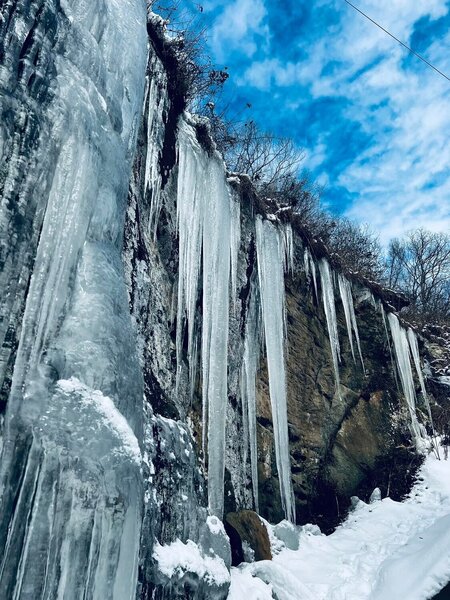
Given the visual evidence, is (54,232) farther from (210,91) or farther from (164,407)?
(210,91)

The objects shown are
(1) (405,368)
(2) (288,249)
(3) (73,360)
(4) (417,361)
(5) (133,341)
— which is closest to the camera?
(3) (73,360)

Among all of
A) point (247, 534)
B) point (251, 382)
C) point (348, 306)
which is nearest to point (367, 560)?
point (247, 534)

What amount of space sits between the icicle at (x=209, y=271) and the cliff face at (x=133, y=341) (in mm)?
22

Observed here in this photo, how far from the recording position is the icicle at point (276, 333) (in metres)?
5.40

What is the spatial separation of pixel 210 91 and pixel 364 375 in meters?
4.86

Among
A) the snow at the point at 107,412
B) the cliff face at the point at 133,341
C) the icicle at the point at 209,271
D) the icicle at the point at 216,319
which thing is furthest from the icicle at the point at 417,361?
the snow at the point at 107,412

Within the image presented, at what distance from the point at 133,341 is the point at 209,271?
2.26 m

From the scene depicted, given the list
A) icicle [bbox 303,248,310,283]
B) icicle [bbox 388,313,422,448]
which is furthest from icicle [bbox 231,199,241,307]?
icicle [bbox 388,313,422,448]

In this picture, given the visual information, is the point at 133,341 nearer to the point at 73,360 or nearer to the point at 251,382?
the point at 73,360

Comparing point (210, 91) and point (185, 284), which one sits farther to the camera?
point (210, 91)

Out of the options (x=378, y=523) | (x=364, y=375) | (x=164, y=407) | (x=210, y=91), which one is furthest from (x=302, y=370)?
(x=210, y=91)

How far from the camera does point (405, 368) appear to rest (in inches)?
332

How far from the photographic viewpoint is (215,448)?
4.29 meters

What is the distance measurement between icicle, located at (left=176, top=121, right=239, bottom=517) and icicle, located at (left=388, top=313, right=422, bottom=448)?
13.6 ft
